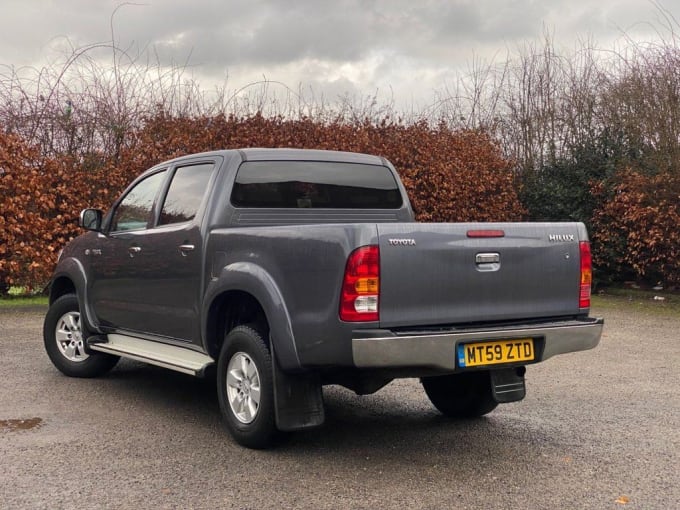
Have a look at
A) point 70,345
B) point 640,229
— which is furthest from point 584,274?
point 640,229

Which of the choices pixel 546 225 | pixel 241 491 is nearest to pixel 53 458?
pixel 241 491

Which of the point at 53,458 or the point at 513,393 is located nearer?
the point at 53,458

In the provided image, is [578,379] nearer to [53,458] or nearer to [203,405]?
[203,405]

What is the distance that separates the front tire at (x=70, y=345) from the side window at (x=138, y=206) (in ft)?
3.26

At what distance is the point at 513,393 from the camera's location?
5113mm

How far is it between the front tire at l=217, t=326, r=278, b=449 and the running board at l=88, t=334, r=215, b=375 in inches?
11.2

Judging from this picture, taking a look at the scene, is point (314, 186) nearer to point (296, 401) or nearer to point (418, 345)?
point (296, 401)

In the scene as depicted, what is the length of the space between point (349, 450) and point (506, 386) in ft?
3.46

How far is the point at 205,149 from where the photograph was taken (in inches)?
531

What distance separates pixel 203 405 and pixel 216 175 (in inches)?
70.7

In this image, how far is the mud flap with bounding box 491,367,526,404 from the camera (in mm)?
5051

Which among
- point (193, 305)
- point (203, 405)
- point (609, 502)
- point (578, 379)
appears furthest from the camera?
point (578, 379)

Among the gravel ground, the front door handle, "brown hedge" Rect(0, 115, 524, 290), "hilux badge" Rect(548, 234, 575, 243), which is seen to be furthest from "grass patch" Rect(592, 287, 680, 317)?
the front door handle

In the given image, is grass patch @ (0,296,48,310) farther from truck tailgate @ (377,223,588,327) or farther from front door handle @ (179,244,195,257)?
truck tailgate @ (377,223,588,327)
